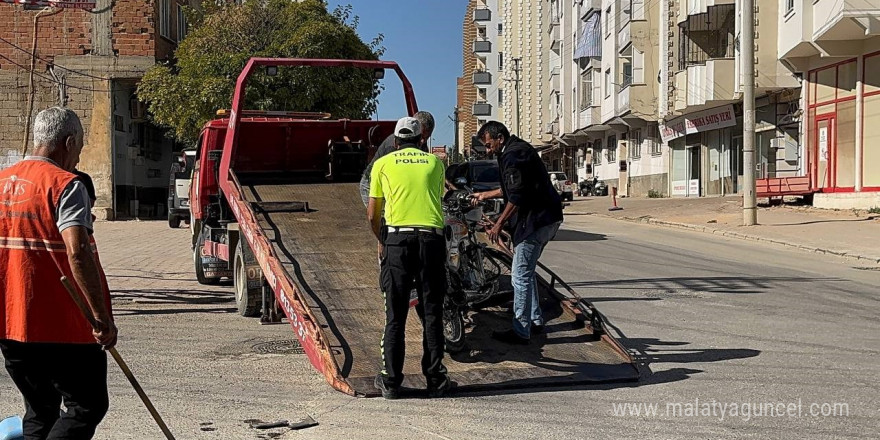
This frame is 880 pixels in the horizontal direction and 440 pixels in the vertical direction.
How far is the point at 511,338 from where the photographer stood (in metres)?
7.53

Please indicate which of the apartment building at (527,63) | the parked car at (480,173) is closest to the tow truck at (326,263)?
the parked car at (480,173)

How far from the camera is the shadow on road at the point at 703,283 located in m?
12.1

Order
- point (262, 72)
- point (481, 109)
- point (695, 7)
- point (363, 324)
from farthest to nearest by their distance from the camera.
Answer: point (481, 109) → point (695, 7) → point (262, 72) → point (363, 324)

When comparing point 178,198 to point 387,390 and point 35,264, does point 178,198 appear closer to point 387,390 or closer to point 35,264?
point 387,390

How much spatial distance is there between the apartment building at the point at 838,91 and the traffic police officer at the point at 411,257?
19.5 m

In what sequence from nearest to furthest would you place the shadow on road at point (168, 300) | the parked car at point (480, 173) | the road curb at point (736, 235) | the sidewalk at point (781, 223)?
the shadow on road at point (168, 300) → the road curb at point (736, 235) → the sidewalk at point (781, 223) → the parked car at point (480, 173)

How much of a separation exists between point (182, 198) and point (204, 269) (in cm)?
1663

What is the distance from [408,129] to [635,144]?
42.2 meters

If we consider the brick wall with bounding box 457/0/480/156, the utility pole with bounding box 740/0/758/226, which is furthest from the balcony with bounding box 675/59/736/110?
the brick wall with bounding box 457/0/480/156

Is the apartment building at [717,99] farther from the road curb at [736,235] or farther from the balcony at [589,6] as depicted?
the balcony at [589,6]

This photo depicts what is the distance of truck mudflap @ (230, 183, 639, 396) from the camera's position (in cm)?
671

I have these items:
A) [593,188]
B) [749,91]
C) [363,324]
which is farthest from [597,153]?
[363,324]

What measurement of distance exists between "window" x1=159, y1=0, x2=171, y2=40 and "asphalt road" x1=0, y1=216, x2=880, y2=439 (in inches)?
946

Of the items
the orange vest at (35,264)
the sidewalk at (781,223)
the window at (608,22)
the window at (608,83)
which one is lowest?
the sidewalk at (781,223)
